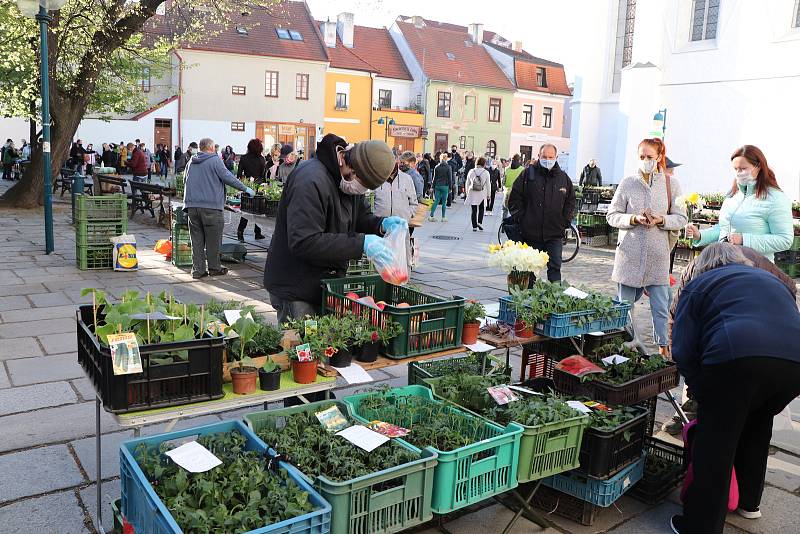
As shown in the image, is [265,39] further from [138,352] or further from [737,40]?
[138,352]

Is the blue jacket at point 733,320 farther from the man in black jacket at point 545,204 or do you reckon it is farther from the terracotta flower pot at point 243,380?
the man in black jacket at point 545,204

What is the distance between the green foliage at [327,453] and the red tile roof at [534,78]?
49038 mm

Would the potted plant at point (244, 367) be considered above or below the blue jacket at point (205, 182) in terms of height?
below

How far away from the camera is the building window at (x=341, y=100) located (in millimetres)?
42281

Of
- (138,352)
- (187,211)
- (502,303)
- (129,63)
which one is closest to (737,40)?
(129,63)

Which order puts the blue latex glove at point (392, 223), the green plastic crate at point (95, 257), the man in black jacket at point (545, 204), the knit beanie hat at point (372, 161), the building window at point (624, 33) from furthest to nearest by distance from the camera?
the building window at point (624, 33)
the green plastic crate at point (95, 257)
the man in black jacket at point (545, 204)
the blue latex glove at point (392, 223)
the knit beanie hat at point (372, 161)

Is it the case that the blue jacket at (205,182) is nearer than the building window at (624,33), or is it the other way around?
the blue jacket at (205,182)

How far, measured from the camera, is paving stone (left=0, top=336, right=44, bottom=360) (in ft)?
19.0

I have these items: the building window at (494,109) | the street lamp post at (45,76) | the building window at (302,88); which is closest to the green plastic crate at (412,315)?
the street lamp post at (45,76)

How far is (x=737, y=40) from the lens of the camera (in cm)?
2256

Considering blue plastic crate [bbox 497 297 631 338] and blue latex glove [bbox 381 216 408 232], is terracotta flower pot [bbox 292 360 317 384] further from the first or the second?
blue plastic crate [bbox 497 297 631 338]

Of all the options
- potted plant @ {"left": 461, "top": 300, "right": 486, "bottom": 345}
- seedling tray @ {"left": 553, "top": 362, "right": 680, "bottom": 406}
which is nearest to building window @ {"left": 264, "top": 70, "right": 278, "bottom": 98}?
potted plant @ {"left": 461, "top": 300, "right": 486, "bottom": 345}

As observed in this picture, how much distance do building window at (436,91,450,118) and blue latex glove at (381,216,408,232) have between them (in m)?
43.0

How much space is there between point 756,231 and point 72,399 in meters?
5.11
